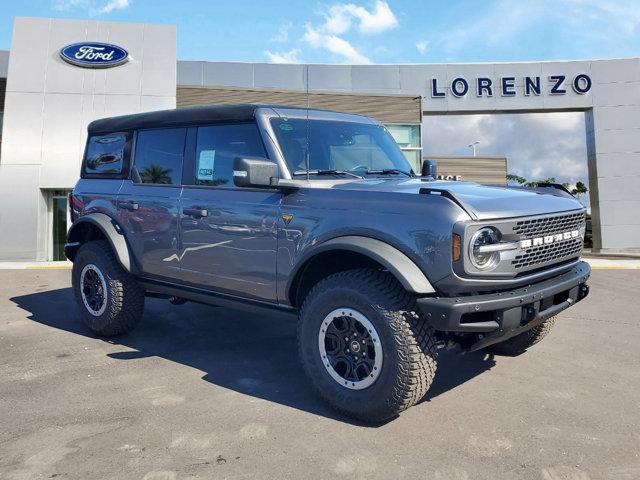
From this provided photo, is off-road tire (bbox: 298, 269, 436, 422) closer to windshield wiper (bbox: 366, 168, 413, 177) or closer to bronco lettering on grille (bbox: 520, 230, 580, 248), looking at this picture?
bronco lettering on grille (bbox: 520, 230, 580, 248)

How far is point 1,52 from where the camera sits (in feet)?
59.3

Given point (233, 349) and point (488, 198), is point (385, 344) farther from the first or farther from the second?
point (233, 349)

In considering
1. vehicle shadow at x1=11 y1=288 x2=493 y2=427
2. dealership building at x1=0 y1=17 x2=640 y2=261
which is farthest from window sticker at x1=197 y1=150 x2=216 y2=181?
dealership building at x1=0 y1=17 x2=640 y2=261

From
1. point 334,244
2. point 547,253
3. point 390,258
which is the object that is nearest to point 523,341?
point 547,253

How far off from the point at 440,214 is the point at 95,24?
1677 cm

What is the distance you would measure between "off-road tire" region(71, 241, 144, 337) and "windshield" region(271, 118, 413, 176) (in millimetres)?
2187

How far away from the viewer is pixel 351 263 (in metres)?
3.44

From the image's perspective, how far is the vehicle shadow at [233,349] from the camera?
3664mm

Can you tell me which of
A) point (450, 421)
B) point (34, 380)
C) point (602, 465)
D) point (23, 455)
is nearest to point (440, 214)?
point (450, 421)

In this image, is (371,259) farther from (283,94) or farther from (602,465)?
(283,94)

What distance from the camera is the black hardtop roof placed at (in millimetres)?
3895

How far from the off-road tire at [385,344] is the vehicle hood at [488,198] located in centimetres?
59

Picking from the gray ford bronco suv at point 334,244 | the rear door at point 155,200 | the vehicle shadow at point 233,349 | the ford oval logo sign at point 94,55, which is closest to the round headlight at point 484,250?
the gray ford bronco suv at point 334,244

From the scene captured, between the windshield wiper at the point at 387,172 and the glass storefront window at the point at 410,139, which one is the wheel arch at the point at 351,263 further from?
the glass storefront window at the point at 410,139
